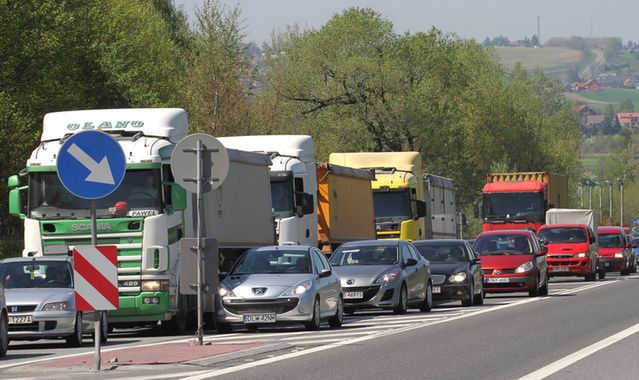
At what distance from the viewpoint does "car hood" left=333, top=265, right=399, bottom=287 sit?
31500mm

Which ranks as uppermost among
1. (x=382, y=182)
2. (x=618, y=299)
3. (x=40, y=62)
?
(x=40, y=62)

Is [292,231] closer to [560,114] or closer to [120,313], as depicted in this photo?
[120,313]

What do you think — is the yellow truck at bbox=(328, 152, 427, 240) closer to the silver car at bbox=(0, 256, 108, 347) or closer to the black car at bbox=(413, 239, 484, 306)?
the black car at bbox=(413, 239, 484, 306)

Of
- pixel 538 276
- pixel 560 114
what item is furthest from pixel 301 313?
pixel 560 114

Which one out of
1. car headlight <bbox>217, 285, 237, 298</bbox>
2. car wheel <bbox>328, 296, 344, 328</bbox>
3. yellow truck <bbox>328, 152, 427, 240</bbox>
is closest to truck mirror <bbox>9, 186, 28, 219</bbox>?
car headlight <bbox>217, 285, 237, 298</bbox>

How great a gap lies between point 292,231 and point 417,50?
64.9m

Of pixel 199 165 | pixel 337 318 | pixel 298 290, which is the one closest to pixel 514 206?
pixel 337 318

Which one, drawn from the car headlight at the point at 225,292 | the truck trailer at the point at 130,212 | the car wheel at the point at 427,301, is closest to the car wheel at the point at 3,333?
the truck trailer at the point at 130,212

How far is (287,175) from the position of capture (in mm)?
37219

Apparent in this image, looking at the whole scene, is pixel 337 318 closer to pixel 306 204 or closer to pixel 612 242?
pixel 306 204

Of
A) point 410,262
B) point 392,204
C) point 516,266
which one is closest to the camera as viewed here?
point 410,262

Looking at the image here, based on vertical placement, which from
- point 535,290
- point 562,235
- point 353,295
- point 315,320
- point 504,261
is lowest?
point 535,290

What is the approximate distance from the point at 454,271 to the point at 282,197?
4258mm

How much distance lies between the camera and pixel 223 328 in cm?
2736
